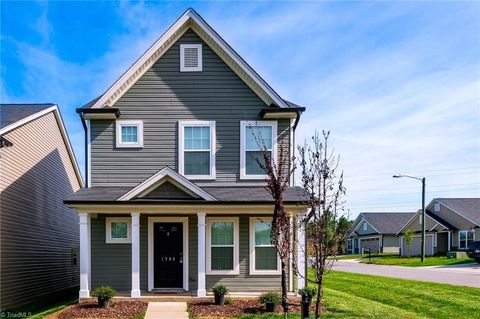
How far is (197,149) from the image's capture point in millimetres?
13797

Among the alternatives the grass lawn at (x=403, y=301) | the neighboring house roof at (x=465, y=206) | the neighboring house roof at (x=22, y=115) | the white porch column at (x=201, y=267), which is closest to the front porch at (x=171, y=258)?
the white porch column at (x=201, y=267)

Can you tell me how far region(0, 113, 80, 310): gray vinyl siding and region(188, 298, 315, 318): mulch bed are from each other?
660cm

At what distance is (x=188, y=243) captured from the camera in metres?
13.5

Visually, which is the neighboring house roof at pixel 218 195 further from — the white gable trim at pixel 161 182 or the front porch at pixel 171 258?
the front porch at pixel 171 258

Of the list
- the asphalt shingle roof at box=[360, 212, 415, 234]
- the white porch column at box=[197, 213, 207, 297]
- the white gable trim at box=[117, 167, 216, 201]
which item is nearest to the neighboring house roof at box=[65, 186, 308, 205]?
the white gable trim at box=[117, 167, 216, 201]

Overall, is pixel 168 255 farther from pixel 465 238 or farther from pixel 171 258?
pixel 465 238

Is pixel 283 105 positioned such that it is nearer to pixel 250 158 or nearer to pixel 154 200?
pixel 250 158

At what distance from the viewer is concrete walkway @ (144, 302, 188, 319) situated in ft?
34.4

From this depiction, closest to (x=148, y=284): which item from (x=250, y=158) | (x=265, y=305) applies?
(x=265, y=305)

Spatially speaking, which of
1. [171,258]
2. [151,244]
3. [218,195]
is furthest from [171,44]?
[171,258]

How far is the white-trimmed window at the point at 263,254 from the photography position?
13328mm

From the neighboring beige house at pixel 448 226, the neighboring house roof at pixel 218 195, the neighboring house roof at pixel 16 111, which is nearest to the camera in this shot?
the neighboring house roof at pixel 218 195

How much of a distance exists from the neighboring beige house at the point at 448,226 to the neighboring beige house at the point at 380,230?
6.26 m

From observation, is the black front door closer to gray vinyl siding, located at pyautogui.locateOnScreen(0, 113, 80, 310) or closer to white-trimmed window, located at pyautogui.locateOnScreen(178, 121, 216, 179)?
white-trimmed window, located at pyautogui.locateOnScreen(178, 121, 216, 179)
